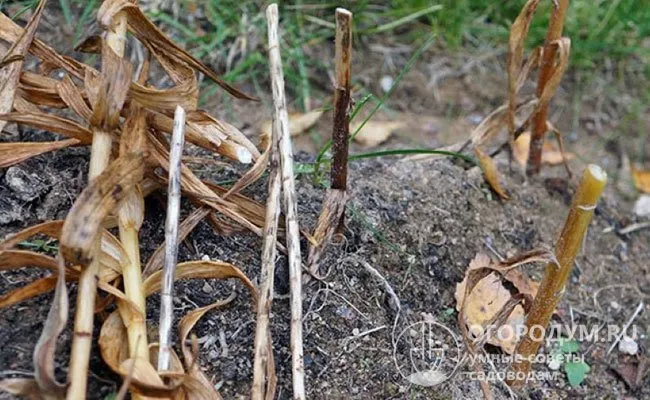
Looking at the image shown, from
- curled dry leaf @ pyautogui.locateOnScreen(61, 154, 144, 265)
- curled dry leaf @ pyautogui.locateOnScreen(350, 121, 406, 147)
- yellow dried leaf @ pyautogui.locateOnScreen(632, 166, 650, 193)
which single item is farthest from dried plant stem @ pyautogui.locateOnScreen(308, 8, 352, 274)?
yellow dried leaf @ pyautogui.locateOnScreen(632, 166, 650, 193)

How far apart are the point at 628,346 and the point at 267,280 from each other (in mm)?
873

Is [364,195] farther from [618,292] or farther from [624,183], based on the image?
[624,183]

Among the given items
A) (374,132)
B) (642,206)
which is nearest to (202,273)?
(374,132)

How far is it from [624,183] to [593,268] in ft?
2.04

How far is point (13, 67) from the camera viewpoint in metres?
1.33

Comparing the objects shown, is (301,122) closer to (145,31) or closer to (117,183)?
(145,31)

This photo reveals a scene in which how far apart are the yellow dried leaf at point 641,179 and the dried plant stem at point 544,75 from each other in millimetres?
563

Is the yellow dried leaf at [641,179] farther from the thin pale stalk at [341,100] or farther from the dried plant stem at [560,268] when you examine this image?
the thin pale stalk at [341,100]

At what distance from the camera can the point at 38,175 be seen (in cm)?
137

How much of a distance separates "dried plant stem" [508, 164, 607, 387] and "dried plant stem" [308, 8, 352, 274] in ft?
1.24

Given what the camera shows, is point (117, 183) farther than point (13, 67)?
No

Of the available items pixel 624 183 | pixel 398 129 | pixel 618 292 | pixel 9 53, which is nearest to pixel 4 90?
pixel 9 53

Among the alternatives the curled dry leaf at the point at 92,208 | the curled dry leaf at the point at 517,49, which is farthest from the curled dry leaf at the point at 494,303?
the curled dry leaf at the point at 92,208

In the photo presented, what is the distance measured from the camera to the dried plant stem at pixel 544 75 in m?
1.61
